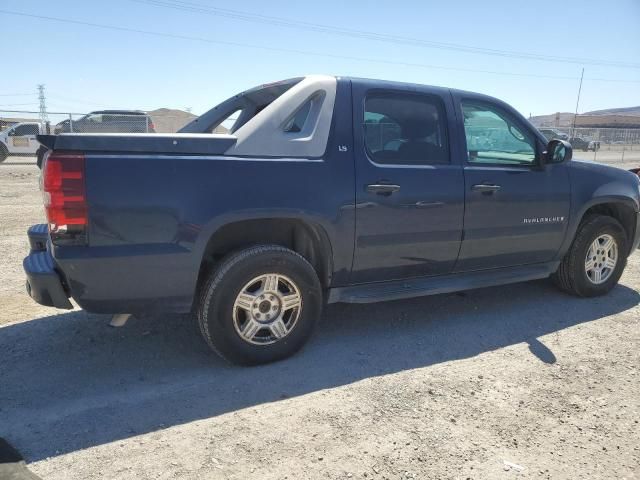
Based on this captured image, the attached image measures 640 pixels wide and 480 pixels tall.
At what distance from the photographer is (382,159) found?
3719 millimetres

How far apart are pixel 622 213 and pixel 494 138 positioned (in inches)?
71.8

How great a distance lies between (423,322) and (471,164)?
1368mm

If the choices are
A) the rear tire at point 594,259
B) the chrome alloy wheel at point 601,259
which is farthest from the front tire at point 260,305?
the chrome alloy wheel at point 601,259

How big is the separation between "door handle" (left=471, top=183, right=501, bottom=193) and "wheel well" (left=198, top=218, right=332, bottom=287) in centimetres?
→ 135

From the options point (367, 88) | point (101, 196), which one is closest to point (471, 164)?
point (367, 88)

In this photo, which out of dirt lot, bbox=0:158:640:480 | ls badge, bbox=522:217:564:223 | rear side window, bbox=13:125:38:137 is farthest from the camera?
rear side window, bbox=13:125:38:137

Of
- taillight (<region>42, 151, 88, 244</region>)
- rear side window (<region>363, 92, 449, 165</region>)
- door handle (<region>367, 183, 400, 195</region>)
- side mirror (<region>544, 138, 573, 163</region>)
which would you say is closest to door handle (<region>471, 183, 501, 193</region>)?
rear side window (<region>363, 92, 449, 165</region>)

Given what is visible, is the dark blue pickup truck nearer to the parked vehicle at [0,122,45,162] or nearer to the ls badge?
the ls badge

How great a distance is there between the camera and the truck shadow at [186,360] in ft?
9.16

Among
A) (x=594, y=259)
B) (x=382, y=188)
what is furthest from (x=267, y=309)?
(x=594, y=259)

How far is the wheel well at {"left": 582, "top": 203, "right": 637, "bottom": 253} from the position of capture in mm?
5062

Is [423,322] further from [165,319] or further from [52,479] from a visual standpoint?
[52,479]

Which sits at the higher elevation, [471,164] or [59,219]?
[471,164]

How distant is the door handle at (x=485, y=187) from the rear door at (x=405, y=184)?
148mm
